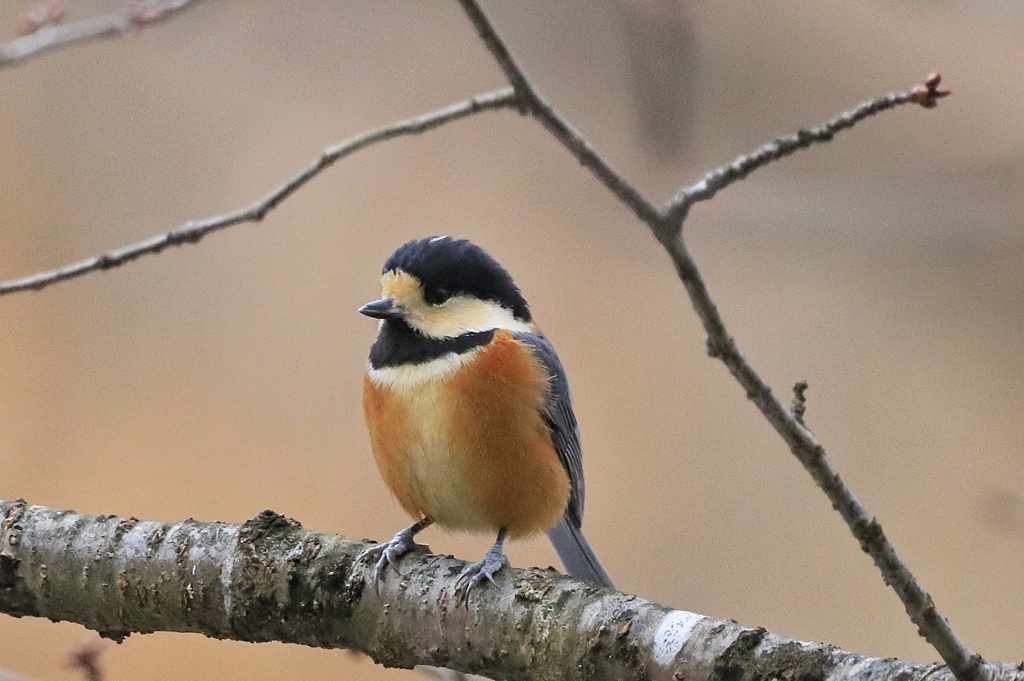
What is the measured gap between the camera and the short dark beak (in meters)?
1.61

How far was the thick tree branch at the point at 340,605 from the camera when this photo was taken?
0.99 metres

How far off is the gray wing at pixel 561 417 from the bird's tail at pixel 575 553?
54 mm

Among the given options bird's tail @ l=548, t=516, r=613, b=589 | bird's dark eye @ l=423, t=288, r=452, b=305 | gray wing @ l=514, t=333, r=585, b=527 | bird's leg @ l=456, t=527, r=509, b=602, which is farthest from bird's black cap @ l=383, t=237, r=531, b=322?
bird's leg @ l=456, t=527, r=509, b=602

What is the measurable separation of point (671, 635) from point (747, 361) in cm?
33

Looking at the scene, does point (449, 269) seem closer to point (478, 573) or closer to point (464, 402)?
point (464, 402)

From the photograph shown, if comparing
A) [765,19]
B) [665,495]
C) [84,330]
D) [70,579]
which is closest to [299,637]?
[70,579]

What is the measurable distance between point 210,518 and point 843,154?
91.1 inches

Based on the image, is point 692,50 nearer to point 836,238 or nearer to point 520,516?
point 836,238

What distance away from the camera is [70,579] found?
50.8 inches

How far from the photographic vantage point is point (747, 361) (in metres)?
0.81

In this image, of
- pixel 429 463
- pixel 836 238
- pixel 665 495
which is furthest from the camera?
pixel 665 495

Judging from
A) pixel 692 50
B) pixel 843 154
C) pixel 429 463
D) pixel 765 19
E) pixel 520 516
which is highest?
pixel 765 19

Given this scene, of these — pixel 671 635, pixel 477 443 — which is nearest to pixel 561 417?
pixel 477 443

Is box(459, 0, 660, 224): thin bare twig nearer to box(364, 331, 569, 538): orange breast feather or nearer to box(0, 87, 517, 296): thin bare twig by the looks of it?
box(0, 87, 517, 296): thin bare twig
